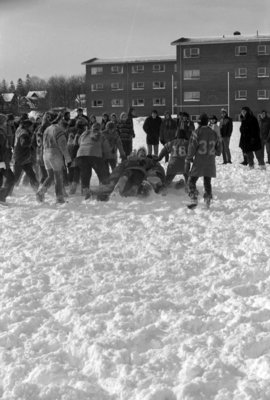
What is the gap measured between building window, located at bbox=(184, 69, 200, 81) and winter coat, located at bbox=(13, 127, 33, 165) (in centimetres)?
4924

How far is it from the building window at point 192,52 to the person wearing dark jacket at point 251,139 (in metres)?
44.0

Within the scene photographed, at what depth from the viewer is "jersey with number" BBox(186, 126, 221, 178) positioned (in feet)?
32.5

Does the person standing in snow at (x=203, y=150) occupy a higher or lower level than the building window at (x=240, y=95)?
lower

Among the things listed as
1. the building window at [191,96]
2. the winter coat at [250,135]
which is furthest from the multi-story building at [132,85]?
the winter coat at [250,135]

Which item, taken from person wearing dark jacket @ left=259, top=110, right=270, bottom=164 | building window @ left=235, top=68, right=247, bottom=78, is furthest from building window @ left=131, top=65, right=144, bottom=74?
person wearing dark jacket @ left=259, top=110, right=270, bottom=164

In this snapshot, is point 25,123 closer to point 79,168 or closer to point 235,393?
point 79,168

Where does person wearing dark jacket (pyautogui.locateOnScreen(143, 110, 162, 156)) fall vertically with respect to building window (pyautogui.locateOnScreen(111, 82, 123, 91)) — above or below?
below

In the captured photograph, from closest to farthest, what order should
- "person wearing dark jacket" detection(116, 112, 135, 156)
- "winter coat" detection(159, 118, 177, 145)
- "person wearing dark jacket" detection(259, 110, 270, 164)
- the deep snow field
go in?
1. the deep snow field
2. "person wearing dark jacket" detection(259, 110, 270, 164)
3. "person wearing dark jacket" detection(116, 112, 135, 156)
4. "winter coat" detection(159, 118, 177, 145)

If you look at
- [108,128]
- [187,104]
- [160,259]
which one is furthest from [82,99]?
[160,259]

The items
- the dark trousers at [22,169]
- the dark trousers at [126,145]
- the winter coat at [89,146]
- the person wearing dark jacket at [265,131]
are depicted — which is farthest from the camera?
the dark trousers at [126,145]

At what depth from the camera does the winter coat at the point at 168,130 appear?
1742cm

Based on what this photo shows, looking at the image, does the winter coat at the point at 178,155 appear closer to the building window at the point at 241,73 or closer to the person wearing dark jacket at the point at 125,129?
the person wearing dark jacket at the point at 125,129

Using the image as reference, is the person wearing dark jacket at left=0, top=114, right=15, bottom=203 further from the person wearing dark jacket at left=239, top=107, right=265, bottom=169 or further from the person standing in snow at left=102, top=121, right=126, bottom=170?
the person wearing dark jacket at left=239, top=107, right=265, bottom=169

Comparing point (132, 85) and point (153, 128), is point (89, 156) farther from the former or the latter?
point (132, 85)
